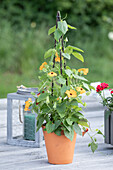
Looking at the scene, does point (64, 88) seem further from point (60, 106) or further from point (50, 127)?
point (50, 127)

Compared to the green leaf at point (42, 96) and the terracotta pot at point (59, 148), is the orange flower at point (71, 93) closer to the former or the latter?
the green leaf at point (42, 96)

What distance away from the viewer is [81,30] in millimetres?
8570

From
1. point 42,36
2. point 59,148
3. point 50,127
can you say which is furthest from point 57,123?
point 42,36

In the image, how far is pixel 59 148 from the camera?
7.34ft

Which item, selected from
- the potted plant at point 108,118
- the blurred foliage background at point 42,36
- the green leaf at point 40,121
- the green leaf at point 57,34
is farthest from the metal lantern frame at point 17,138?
the blurred foliage background at point 42,36

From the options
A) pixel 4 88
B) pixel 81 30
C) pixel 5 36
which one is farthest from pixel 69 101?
pixel 81 30

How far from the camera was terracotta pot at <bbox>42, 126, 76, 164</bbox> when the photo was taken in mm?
2230

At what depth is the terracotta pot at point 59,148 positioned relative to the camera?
223 cm

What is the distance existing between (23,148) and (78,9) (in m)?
6.52

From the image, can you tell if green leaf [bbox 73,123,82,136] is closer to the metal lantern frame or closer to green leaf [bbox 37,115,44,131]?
green leaf [bbox 37,115,44,131]

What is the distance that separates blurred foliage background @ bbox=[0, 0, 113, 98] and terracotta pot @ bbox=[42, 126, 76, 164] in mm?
3888

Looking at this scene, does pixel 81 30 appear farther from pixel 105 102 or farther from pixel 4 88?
pixel 105 102

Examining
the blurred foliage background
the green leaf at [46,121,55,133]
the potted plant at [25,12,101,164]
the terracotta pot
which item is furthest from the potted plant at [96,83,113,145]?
the blurred foliage background

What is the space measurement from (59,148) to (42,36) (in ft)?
17.3
